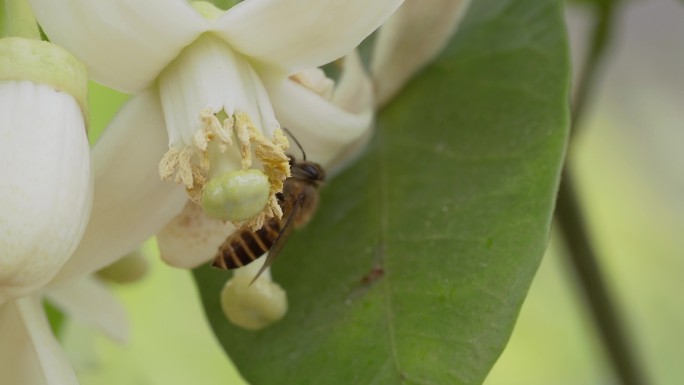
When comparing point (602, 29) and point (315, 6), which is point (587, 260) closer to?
point (602, 29)

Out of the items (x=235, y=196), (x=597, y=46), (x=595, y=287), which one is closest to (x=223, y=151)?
(x=235, y=196)

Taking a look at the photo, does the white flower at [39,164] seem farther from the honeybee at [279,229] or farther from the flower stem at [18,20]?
the honeybee at [279,229]

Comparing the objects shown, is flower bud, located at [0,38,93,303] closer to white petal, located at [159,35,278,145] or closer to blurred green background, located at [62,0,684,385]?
white petal, located at [159,35,278,145]

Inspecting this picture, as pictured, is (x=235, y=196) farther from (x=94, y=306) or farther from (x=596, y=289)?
(x=596, y=289)

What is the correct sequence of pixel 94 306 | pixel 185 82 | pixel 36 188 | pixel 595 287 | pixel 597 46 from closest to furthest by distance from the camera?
pixel 36 188 → pixel 185 82 → pixel 94 306 → pixel 595 287 → pixel 597 46

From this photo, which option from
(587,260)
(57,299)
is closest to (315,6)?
(57,299)

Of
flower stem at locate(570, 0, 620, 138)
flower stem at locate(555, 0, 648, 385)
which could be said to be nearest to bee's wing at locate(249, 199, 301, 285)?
flower stem at locate(555, 0, 648, 385)
